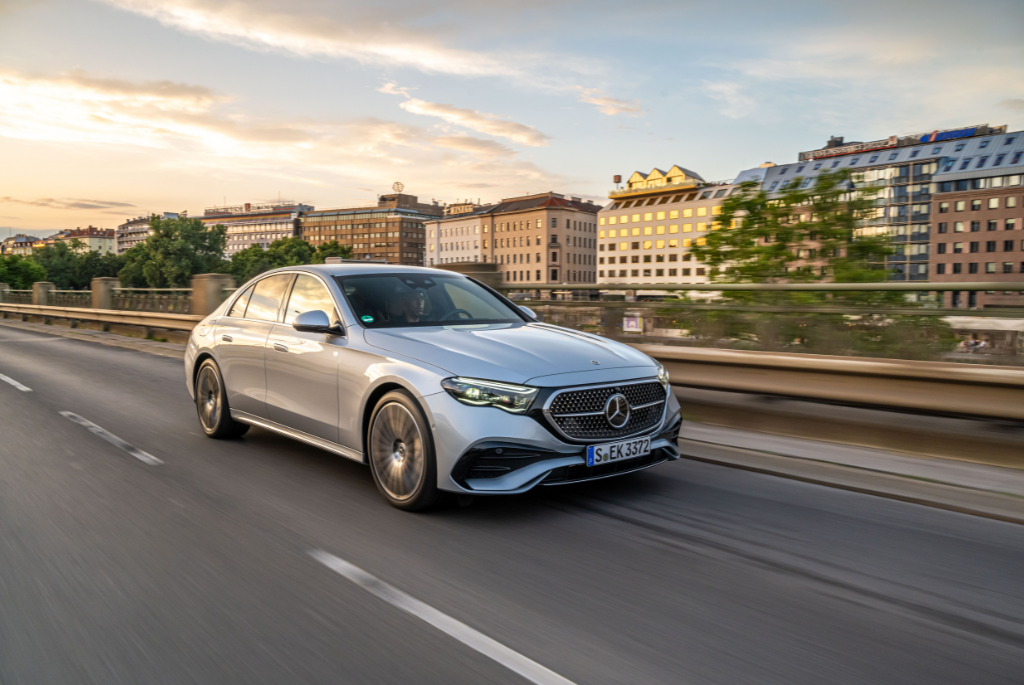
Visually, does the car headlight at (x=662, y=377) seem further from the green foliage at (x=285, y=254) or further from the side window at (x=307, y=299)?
the green foliage at (x=285, y=254)

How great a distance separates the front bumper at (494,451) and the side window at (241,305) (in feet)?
9.71

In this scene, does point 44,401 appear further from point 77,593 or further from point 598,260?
point 598,260

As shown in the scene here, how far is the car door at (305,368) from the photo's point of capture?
525cm

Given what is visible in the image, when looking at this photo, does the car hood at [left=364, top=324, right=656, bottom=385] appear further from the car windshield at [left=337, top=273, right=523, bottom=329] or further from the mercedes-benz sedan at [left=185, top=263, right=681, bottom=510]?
the car windshield at [left=337, top=273, right=523, bottom=329]

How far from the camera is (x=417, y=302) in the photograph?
561 centimetres

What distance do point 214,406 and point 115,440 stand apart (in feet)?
3.08

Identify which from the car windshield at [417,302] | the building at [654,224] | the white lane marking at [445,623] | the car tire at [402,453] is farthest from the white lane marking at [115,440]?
the building at [654,224]

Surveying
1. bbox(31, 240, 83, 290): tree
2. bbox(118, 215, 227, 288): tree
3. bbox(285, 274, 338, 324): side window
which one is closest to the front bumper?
bbox(285, 274, 338, 324): side window

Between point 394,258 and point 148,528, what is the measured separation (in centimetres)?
19162

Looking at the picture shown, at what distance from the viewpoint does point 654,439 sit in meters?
4.82

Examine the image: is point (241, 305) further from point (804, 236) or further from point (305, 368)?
point (804, 236)

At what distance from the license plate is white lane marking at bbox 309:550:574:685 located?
142 cm

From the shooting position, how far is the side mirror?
5.20 meters

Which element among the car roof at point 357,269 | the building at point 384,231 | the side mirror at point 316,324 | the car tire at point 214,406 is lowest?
the car tire at point 214,406
